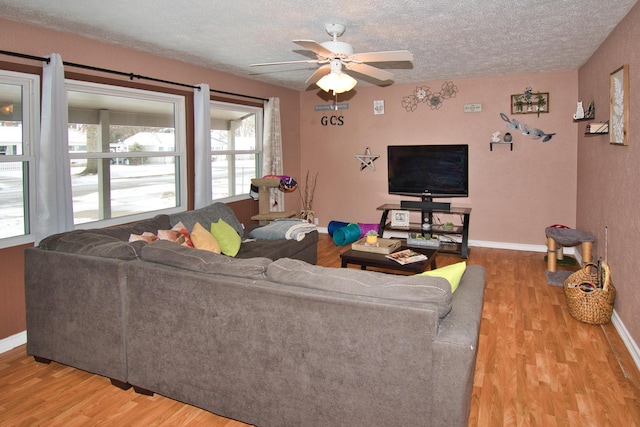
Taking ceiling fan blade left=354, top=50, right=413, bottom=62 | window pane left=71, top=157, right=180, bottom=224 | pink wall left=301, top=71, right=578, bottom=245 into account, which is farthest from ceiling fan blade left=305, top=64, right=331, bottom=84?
pink wall left=301, top=71, right=578, bottom=245

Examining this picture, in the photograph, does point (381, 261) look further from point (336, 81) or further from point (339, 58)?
point (339, 58)

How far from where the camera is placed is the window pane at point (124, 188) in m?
4.31

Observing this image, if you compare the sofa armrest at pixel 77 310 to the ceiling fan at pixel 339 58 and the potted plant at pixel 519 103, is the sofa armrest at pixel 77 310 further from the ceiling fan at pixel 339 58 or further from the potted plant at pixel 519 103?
the potted plant at pixel 519 103

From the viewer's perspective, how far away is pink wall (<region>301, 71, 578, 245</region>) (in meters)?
6.26

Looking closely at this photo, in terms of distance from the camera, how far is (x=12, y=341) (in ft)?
11.7

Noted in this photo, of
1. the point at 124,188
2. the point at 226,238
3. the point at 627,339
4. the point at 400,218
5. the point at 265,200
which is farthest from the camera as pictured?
the point at 400,218

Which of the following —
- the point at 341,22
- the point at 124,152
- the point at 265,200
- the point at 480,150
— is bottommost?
the point at 265,200

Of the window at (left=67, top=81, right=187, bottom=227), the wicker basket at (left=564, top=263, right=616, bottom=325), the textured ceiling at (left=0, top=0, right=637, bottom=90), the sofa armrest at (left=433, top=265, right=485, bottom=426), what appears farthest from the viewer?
the window at (left=67, top=81, right=187, bottom=227)

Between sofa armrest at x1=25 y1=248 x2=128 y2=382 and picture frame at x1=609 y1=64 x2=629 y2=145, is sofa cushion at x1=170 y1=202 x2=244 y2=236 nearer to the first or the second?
sofa armrest at x1=25 y1=248 x2=128 y2=382

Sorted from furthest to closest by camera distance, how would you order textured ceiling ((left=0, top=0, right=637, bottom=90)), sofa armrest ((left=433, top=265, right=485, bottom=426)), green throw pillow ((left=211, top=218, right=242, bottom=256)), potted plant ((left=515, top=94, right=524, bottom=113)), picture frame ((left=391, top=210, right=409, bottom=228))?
1. picture frame ((left=391, top=210, right=409, bottom=228))
2. potted plant ((left=515, top=94, right=524, bottom=113))
3. green throw pillow ((left=211, top=218, right=242, bottom=256))
4. textured ceiling ((left=0, top=0, right=637, bottom=90))
5. sofa armrest ((left=433, top=265, right=485, bottom=426))

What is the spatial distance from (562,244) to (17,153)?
525cm

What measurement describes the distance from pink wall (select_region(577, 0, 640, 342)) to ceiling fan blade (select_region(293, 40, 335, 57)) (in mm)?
2177

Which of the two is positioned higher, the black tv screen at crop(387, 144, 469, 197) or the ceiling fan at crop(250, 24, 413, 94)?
the ceiling fan at crop(250, 24, 413, 94)

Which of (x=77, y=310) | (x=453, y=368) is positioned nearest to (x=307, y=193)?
(x=77, y=310)
